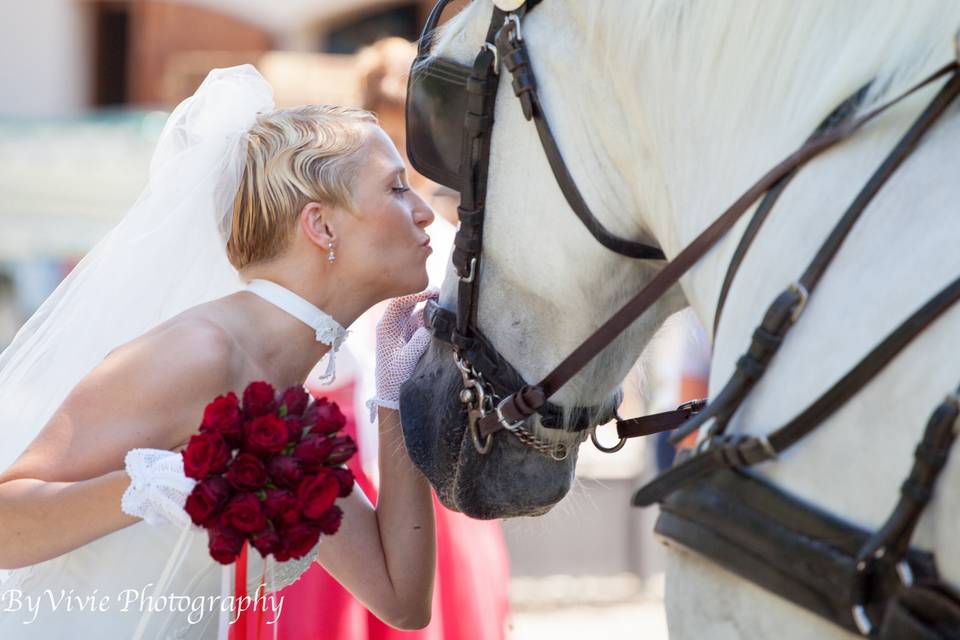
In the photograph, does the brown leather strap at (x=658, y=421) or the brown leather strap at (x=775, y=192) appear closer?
the brown leather strap at (x=775, y=192)

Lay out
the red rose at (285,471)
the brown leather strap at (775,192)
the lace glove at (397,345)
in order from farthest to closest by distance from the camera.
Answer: the lace glove at (397,345) → the red rose at (285,471) → the brown leather strap at (775,192)

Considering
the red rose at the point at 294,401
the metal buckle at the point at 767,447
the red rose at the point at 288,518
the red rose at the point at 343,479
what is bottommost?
the red rose at the point at 288,518

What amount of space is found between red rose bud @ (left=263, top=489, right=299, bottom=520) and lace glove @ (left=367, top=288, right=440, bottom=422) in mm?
429

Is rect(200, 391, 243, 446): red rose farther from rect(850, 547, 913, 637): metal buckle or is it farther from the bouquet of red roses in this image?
rect(850, 547, 913, 637): metal buckle

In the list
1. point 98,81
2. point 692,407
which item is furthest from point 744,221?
point 98,81

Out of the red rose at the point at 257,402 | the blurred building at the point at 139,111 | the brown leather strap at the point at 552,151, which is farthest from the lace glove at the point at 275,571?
the brown leather strap at the point at 552,151

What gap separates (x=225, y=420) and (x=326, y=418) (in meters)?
0.15

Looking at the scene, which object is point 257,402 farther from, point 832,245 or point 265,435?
point 832,245

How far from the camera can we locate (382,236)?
213 cm

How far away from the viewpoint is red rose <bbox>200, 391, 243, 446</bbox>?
63.4 inches

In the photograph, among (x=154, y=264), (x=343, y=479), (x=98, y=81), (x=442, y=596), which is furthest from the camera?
(x=98, y=81)

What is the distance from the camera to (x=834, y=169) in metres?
1.28

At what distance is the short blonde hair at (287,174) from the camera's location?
83.3 inches

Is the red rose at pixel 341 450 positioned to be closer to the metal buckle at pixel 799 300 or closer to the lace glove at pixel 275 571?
the lace glove at pixel 275 571
